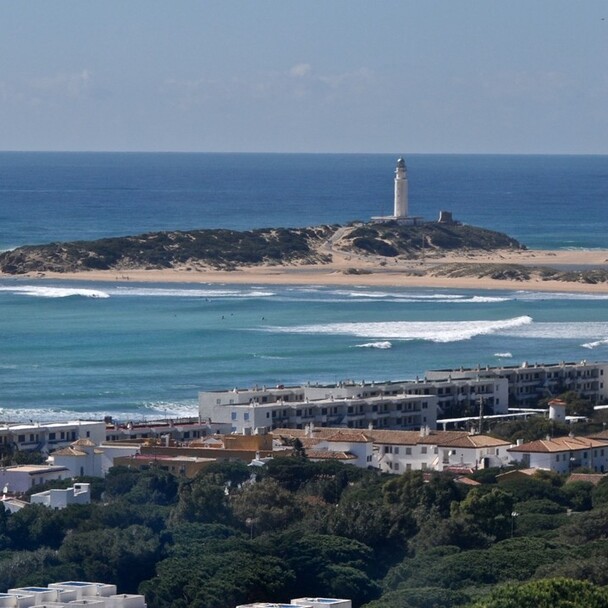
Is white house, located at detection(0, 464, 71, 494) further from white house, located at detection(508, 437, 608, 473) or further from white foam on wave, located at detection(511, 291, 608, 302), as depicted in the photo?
white foam on wave, located at detection(511, 291, 608, 302)

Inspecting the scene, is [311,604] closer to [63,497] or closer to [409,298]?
[63,497]

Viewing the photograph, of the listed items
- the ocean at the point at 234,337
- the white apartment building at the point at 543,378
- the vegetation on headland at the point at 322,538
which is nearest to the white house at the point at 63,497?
the vegetation on headland at the point at 322,538

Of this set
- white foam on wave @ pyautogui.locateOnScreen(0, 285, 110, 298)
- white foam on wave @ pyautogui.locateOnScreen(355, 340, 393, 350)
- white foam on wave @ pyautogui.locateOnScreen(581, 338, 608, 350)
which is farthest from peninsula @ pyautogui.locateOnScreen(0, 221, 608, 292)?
white foam on wave @ pyautogui.locateOnScreen(355, 340, 393, 350)

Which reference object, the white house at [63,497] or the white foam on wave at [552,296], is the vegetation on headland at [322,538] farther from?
the white foam on wave at [552,296]

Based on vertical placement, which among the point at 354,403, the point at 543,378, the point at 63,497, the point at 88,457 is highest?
the point at 63,497

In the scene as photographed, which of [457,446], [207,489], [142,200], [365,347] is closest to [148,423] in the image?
[457,446]

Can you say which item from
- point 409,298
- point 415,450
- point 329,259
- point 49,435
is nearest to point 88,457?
point 49,435
